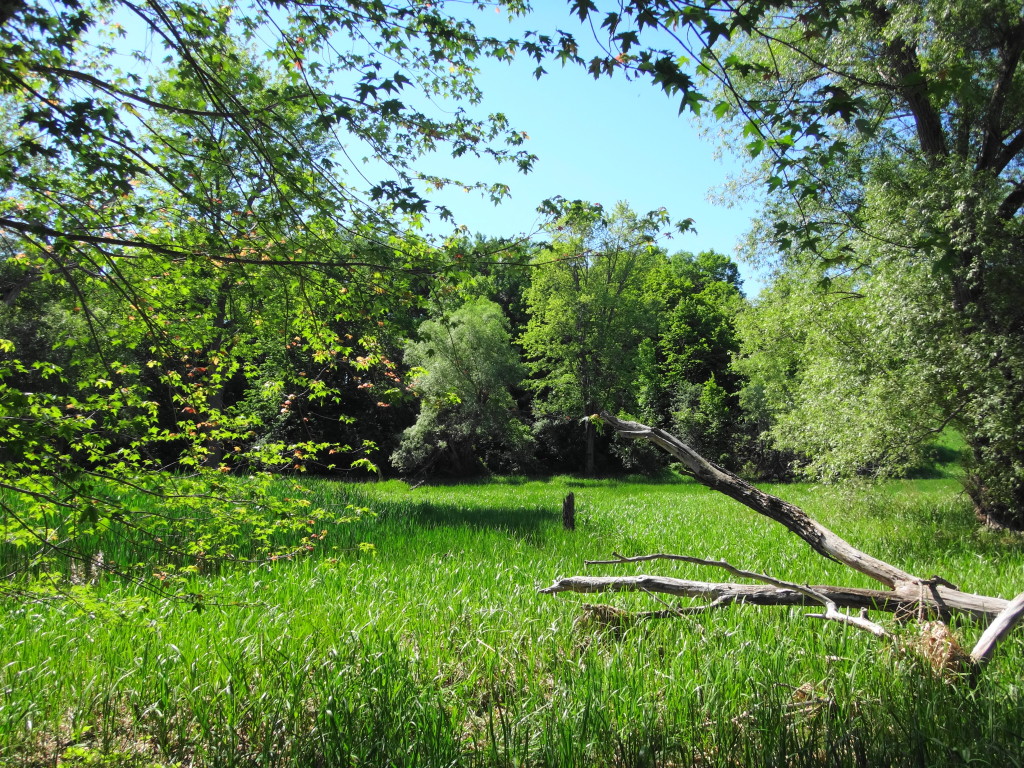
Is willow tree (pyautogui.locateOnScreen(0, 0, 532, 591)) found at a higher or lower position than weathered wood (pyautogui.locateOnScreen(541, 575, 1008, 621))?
higher

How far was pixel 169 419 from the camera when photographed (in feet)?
61.3

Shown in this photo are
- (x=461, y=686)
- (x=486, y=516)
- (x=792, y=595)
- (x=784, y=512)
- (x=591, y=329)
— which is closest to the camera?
(x=461, y=686)

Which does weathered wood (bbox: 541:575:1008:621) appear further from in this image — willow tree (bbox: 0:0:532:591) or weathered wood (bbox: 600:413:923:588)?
willow tree (bbox: 0:0:532:591)

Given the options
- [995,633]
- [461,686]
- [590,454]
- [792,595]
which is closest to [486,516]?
[792,595]

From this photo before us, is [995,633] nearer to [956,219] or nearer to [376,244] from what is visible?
[376,244]

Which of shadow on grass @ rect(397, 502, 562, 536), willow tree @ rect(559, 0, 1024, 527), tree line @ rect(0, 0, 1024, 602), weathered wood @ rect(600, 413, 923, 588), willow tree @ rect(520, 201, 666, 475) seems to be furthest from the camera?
willow tree @ rect(520, 201, 666, 475)

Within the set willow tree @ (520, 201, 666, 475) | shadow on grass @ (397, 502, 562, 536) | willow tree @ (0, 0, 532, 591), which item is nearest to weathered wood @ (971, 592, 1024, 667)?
willow tree @ (0, 0, 532, 591)

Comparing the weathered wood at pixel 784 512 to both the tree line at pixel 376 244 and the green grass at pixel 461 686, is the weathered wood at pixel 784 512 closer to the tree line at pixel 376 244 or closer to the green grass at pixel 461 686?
the green grass at pixel 461 686

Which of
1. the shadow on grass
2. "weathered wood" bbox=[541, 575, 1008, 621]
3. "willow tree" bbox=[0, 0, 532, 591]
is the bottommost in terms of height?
the shadow on grass

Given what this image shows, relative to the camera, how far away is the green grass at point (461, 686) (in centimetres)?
321

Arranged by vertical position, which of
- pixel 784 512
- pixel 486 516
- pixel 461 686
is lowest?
pixel 486 516

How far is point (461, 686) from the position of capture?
12.8ft

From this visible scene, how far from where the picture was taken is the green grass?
321 centimetres

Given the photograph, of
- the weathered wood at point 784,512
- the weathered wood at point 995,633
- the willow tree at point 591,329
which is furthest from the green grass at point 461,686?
the willow tree at point 591,329
